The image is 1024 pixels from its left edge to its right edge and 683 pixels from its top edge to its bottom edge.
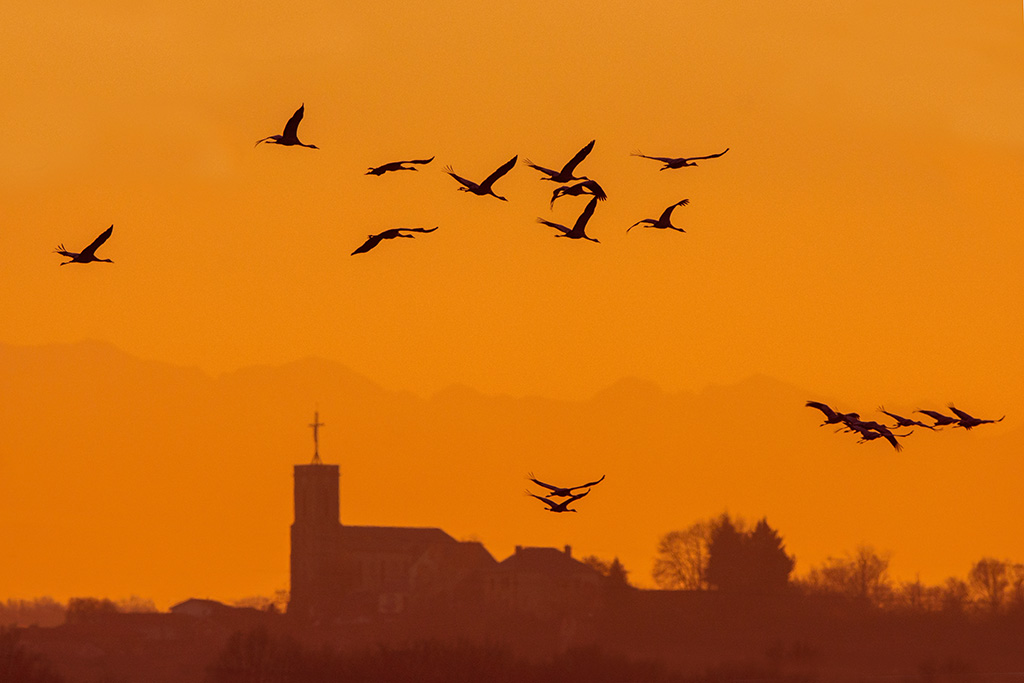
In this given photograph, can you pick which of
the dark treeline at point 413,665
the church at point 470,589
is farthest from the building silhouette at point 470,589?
the dark treeline at point 413,665

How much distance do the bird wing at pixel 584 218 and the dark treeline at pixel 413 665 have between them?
1893 inches

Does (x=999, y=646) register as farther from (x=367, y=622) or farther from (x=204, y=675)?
(x=367, y=622)

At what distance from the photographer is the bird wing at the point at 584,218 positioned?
3900 cm

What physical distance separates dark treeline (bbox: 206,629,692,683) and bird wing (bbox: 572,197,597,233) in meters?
48.1

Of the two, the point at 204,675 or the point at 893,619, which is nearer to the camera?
the point at 893,619

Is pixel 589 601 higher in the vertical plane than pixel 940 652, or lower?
higher

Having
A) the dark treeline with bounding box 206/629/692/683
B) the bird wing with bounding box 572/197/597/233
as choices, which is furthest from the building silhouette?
the bird wing with bounding box 572/197/597/233

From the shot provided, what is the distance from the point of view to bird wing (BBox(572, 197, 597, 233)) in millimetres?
39000

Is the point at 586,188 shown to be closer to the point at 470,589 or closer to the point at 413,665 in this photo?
the point at 413,665

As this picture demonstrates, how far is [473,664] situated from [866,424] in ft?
214

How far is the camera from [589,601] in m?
117

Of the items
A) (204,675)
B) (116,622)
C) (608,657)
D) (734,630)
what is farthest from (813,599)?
(116,622)

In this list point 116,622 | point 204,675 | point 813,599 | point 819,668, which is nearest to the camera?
point 819,668

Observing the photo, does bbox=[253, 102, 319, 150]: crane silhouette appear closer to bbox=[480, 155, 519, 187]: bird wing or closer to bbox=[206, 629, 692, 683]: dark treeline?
bbox=[480, 155, 519, 187]: bird wing
